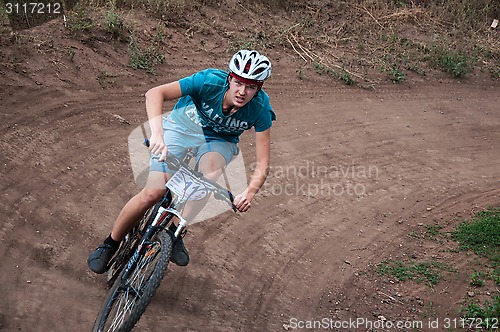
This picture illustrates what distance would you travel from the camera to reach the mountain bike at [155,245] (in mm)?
4184

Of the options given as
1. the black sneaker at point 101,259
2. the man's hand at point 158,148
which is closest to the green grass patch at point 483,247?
the black sneaker at point 101,259

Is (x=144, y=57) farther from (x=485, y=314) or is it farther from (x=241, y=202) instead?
(x=485, y=314)

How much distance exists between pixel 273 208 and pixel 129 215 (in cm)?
253

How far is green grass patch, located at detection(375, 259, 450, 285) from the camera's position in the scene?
619cm

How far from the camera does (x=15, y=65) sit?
798 cm

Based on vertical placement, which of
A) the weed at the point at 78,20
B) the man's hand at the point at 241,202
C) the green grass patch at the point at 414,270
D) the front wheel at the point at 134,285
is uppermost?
the man's hand at the point at 241,202

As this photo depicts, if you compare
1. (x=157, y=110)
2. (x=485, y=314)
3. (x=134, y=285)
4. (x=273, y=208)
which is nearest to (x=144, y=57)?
(x=273, y=208)

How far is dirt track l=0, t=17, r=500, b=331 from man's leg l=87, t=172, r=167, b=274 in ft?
0.88

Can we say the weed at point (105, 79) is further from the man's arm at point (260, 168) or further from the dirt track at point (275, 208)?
the man's arm at point (260, 168)

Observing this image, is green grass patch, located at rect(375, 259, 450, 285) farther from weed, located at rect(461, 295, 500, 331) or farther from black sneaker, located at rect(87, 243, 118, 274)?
black sneaker, located at rect(87, 243, 118, 274)

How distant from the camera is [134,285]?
14.2 ft

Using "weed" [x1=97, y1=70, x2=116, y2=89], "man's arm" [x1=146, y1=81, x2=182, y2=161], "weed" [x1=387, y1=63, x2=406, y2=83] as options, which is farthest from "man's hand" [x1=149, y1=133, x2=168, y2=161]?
"weed" [x1=387, y1=63, x2=406, y2=83]

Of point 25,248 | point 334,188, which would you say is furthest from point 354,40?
point 25,248

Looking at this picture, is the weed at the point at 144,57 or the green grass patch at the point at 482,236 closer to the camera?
the green grass patch at the point at 482,236
